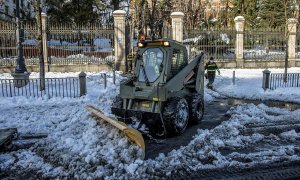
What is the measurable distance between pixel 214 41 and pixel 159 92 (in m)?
16.5

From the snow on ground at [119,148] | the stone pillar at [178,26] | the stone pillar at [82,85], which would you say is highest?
the stone pillar at [178,26]

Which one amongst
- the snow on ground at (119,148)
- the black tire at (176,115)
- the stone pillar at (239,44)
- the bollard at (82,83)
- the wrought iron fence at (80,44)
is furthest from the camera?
the stone pillar at (239,44)

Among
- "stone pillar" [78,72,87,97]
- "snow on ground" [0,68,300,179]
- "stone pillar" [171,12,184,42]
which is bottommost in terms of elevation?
"snow on ground" [0,68,300,179]

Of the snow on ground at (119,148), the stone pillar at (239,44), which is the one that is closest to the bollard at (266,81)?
the snow on ground at (119,148)

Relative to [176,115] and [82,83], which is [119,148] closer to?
[176,115]

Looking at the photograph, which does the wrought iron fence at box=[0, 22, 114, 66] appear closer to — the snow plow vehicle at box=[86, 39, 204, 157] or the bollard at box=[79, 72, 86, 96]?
the bollard at box=[79, 72, 86, 96]

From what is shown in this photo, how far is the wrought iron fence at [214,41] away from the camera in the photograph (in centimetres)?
2280

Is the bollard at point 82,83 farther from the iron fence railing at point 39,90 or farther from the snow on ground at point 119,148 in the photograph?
the snow on ground at point 119,148

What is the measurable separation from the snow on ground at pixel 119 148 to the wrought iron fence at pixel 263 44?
13.7 metres

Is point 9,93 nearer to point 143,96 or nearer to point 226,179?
point 143,96

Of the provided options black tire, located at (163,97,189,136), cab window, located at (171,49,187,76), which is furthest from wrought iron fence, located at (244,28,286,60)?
black tire, located at (163,97,189,136)

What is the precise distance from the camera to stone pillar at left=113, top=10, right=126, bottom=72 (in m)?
21.2

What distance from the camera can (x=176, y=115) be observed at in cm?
797

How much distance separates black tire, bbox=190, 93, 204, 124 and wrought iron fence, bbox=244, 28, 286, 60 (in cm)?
1553
